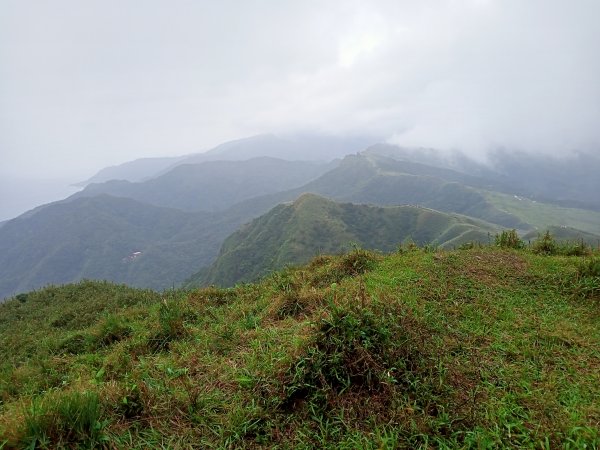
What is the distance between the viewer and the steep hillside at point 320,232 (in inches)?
4783

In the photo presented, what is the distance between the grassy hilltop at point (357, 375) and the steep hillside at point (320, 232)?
102 m

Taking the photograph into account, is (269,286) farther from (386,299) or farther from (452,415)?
(452,415)

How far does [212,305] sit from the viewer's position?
30.2 feet

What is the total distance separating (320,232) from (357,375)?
132 meters

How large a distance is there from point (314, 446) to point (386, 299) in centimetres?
245

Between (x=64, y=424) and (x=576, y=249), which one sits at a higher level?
(x=64, y=424)

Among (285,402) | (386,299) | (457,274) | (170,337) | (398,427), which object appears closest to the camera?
(398,427)

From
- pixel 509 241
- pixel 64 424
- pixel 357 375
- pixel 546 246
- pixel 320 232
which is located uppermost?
pixel 64 424

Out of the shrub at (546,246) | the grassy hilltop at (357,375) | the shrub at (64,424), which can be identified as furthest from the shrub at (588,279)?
the shrub at (64,424)

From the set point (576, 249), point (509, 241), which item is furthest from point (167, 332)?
point (576, 249)

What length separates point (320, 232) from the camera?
447 ft

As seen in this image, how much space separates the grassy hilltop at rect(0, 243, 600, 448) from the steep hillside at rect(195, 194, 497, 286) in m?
102

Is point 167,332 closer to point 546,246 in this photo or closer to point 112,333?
point 112,333

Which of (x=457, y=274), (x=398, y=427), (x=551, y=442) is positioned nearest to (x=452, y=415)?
(x=398, y=427)
